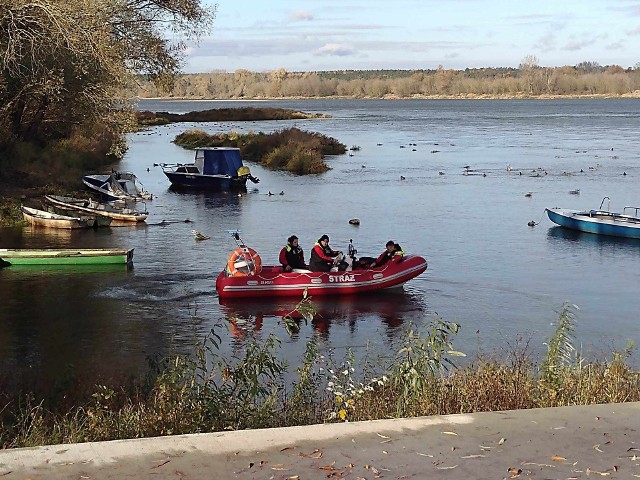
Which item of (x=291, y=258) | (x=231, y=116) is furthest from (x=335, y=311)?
(x=231, y=116)

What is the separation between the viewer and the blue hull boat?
97.5ft

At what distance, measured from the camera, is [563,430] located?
7230 mm

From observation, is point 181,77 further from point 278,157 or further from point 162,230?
point 278,157

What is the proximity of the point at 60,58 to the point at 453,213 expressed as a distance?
17284 millimetres

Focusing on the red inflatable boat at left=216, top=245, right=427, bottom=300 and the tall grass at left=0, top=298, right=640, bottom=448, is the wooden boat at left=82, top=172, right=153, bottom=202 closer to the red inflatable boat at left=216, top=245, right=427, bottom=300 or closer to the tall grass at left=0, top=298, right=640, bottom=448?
the red inflatable boat at left=216, top=245, right=427, bottom=300

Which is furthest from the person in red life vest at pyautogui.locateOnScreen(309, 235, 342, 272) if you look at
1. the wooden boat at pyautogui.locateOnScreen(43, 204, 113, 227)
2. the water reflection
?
the wooden boat at pyautogui.locateOnScreen(43, 204, 113, 227)

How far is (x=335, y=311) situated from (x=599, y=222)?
45.8 feet

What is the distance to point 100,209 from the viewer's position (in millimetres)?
31219

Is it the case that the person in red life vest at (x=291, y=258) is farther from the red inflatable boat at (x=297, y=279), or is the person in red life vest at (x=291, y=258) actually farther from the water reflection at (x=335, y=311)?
the water reflection at (x=335, y=311)

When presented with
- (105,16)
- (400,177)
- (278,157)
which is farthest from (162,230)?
(278,157)

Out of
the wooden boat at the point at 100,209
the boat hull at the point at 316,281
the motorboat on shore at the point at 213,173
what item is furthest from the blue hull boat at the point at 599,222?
the motorboat on shore at the point at 213,173

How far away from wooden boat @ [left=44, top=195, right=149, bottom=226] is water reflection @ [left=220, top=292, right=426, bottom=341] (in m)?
11.1

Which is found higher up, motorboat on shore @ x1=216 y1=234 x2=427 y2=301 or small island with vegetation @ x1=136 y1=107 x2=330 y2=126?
small island with vegetation @ x1=136 y1=107 x2=330 y2=126

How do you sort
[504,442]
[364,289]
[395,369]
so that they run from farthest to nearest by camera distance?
[364,289]
[395,369]
[504,442]
